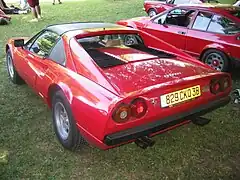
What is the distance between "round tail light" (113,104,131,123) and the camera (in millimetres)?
2811

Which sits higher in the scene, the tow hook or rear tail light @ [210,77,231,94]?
rear tail light @ [210,77,231,94]

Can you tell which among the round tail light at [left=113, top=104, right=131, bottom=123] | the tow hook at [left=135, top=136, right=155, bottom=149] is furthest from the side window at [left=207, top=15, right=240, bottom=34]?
the round tail light at [left=113, top=104, right=131, bottom=123]

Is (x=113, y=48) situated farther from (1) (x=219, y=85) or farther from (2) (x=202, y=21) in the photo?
(2) (x=202, y=21)

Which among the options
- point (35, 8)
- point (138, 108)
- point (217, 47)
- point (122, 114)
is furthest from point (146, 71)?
point (35, 8)

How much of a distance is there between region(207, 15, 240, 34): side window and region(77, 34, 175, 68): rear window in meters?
2.37

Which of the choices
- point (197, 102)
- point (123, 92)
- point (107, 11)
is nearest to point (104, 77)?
point (123, 92)

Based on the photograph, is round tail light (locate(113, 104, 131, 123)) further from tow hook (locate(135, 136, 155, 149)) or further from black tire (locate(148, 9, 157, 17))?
black tire (locate(148, 9, 157, 17))

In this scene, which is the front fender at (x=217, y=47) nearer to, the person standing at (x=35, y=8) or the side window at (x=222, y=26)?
the side window at (x=222, y=26)

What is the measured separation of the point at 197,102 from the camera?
3.28 m

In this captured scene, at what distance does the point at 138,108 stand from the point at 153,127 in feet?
0.82

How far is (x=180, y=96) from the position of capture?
3123 millimetres

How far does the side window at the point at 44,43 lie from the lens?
4.10 m

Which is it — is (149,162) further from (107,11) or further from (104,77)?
(107,11)

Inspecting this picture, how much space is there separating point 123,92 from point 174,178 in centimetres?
99
